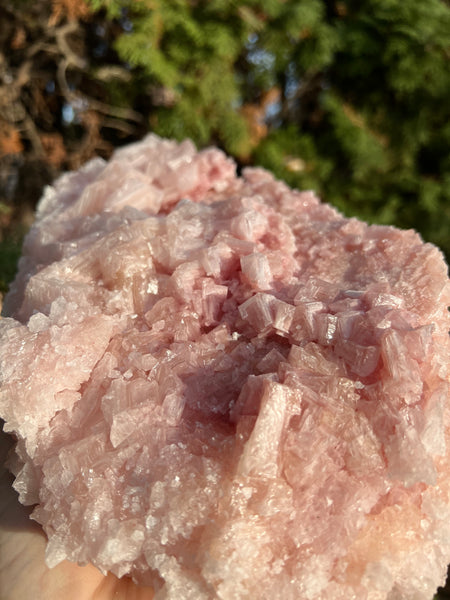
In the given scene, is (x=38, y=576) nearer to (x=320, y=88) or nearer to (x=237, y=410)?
(x=237, y=410)

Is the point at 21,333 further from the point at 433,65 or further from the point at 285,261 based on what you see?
the point at 433,65

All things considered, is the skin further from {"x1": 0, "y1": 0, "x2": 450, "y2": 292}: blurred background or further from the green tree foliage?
the green tree foliage

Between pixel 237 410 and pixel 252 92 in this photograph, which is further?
pixel 252 92

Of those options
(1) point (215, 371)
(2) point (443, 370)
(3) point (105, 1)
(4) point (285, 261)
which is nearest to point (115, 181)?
(4) point (285, 261)

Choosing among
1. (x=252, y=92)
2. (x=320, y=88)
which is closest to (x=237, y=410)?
(x=252, y=92)

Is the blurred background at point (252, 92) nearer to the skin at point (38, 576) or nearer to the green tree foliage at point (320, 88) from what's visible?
the green tree foliage at point (320, 88)

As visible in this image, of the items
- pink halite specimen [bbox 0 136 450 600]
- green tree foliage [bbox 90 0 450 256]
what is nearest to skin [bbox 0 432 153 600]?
pink halite specimen [bbox 0 136 450 600]

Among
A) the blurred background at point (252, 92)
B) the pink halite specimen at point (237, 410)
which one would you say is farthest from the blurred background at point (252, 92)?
the pink halite specimen at point (237, 410)

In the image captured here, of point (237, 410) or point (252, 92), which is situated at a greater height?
point (237, 410)
